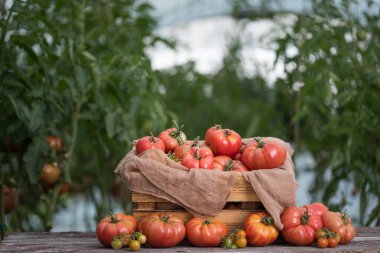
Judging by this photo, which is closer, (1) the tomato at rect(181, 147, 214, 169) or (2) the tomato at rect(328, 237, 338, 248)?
(2) the tomato at rect(328, 237, 338, 248)

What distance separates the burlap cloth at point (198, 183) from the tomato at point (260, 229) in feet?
0.10

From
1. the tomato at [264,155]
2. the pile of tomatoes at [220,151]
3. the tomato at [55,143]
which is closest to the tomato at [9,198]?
the tomato at [55,143]

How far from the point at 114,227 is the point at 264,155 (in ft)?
2.15

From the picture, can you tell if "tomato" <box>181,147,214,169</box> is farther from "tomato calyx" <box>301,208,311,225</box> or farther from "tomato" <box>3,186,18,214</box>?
"tomato" <box>3,186,18,214</box>

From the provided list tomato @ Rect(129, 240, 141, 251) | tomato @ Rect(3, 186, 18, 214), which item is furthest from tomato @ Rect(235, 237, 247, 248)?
tomato @ Rect(3, 186, 18, 214)

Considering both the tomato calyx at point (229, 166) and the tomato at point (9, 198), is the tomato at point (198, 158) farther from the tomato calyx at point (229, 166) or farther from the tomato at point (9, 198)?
the tomato at point (9, 198)

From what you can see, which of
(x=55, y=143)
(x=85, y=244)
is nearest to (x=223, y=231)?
(x=85, y=244)

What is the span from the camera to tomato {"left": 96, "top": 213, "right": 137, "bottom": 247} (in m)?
2.49

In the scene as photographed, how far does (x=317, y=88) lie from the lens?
12.7ft

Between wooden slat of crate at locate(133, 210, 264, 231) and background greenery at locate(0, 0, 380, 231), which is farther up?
background greenery at locate(0, 0, 380, 231)

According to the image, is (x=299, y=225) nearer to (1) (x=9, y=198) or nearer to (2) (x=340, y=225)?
(2) (x=340, y=225)

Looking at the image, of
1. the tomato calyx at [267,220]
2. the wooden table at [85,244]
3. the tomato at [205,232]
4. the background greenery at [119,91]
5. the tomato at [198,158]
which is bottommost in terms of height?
the wooden table at [85,244]

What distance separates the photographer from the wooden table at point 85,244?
245cm

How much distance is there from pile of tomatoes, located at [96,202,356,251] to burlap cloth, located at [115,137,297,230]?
0.05m
